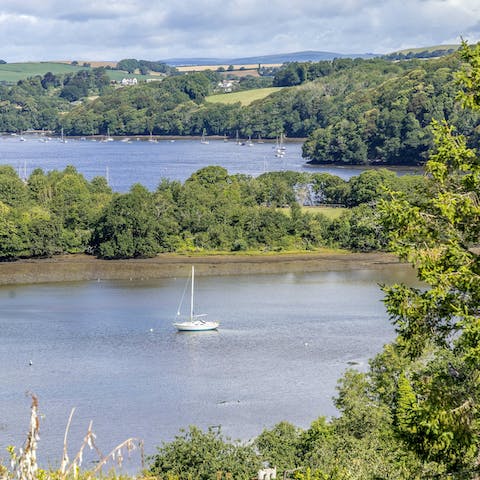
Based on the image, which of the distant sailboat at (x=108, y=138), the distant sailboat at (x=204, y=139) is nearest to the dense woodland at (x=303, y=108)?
the distant sailboat at (x=108, y=138)

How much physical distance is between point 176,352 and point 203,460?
52.2 ft

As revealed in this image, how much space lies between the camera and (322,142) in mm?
106812

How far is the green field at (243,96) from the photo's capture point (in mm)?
152625

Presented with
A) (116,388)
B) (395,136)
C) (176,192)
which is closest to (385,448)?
(116,388)

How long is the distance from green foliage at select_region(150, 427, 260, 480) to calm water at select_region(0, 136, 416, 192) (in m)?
59.9

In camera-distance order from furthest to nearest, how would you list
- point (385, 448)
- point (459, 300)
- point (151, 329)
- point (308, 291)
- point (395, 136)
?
point (395, 136) < point (308, 291) < point (151, 329) < point (385, 448) < point (459, 300)

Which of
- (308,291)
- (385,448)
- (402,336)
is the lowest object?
(308,291)

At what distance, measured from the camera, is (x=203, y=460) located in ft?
52.5

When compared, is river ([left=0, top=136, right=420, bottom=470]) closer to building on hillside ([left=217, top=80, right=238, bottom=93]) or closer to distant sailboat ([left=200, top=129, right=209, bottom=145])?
distant sailboat ([left=200, top=129, right=209, bottom=145])

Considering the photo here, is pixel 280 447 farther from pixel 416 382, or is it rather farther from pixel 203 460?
pixel 416 382

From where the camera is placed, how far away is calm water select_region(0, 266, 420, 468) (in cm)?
2427

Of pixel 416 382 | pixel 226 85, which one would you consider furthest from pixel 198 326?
pixel 226 85

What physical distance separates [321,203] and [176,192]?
10.8 m

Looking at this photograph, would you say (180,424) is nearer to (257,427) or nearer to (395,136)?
(257,427)
